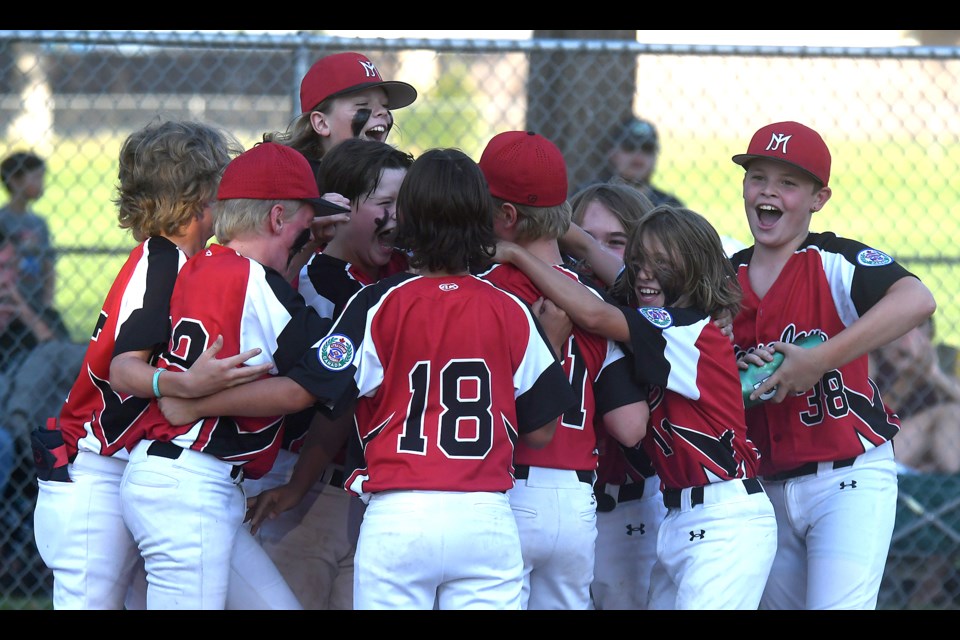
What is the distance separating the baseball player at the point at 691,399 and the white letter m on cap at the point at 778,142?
38cm

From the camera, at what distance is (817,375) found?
315 centimetres

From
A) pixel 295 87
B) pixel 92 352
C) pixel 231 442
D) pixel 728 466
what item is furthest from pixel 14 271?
pixel 728 466

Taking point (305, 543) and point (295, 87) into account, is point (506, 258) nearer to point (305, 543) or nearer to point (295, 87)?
point (305, 543)

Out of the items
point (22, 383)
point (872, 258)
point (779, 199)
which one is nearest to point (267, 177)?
point (779, 199)

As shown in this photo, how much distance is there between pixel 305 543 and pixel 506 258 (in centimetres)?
112

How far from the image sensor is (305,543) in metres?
3.34

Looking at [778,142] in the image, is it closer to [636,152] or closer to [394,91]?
[394,91]

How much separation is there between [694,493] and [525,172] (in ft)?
3.38

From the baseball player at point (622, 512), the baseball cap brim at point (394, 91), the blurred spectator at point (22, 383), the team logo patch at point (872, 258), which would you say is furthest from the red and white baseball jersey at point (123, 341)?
the blurred spectator at point (22, 383)

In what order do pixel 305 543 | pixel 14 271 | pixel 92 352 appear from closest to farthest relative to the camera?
pixel 92 352 < pixel 305 543 < pixel 14 271

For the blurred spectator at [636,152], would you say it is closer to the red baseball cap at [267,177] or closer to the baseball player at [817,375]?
the baseball player at [817,375]

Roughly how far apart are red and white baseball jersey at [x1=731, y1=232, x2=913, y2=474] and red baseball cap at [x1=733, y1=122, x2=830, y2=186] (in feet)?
0.74

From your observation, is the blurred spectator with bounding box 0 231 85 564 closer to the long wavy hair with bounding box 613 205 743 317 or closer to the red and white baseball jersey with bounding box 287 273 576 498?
the red and white baseball jersey with bounding box 287 273 576 498

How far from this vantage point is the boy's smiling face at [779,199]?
339 cm
